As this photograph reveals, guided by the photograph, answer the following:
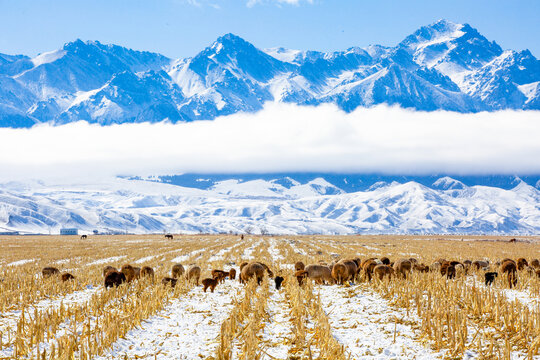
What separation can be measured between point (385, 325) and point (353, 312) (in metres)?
1.75

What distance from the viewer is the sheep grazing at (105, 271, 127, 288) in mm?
18531

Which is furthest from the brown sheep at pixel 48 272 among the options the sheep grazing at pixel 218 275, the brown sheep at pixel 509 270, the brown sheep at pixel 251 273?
the brown sheep at pixel 509 270

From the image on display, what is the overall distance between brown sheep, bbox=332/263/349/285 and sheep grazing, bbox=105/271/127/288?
369 inches

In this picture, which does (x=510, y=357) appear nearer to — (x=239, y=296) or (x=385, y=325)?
(x=385, y=325)

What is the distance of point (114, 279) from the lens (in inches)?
735

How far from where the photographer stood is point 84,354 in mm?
9016

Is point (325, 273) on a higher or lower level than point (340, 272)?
lower

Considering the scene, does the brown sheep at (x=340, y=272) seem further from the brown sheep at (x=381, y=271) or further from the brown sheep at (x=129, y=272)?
the brown sheep at (x=129, y=272)

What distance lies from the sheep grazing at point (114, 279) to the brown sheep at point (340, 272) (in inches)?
369

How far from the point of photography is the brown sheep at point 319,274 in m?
19.3

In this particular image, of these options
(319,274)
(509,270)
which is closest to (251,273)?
(319,274)

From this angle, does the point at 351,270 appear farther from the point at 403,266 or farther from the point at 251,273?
the point at 251,273

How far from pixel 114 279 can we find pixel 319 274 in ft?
29.7

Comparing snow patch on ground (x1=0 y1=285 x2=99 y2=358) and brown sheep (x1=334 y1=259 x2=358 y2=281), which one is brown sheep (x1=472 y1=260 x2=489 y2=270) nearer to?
brown sheep (x1=334 y1=259 x2=358 y2=281)
